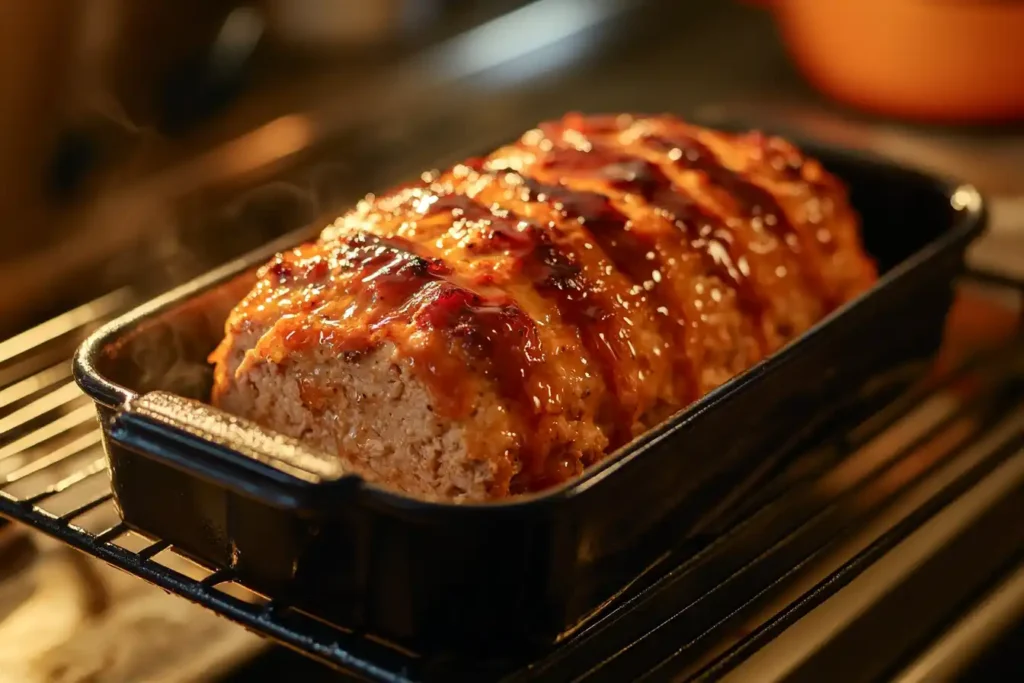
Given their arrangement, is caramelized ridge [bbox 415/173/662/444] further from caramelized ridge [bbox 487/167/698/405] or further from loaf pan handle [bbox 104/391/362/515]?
loaf pan handle [bbox 104/391/362/515]

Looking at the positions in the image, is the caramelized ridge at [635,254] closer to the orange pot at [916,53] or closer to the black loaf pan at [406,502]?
the black loaf pan at [406,502]

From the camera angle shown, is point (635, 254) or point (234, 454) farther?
point (635, 254)

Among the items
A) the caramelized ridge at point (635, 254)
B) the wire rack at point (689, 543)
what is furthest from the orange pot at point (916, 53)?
the caramelized ridge at point (635, 254)

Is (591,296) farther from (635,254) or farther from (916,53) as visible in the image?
(916,53)

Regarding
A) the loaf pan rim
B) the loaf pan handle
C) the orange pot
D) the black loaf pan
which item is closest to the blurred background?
the orange pot

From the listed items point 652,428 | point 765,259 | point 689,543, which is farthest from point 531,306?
point 765,259
